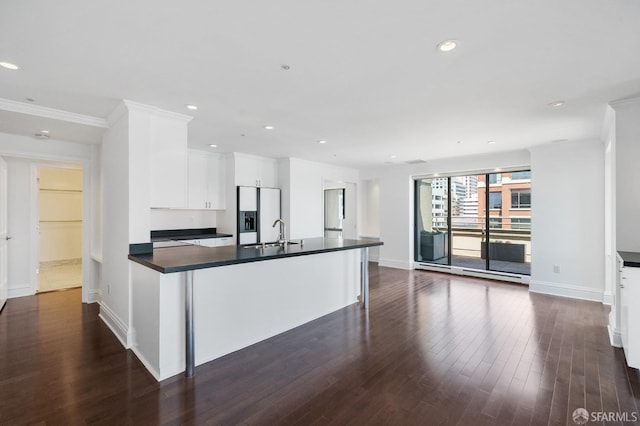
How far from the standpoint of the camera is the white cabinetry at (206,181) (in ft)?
17.7

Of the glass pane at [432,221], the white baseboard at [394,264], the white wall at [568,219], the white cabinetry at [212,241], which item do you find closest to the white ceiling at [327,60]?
the white wall at [568,219]

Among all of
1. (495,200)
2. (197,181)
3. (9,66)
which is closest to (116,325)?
(9,66)

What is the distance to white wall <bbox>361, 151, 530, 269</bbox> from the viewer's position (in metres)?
6.73

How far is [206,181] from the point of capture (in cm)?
557

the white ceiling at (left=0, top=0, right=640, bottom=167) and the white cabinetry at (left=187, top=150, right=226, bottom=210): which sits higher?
the white ceiling at (left=0, top=0, right=640, bottom=167)

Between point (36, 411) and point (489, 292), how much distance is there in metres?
5.79

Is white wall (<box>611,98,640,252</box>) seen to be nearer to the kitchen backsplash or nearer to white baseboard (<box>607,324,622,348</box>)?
white baseboard (<box>607,324,622,348</box>)

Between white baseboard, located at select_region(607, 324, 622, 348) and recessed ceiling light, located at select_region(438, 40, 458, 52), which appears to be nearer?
recessed ceiling light, located at select_region(438, 40, 458, 52)

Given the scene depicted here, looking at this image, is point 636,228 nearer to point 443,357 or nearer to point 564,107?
point 564,107

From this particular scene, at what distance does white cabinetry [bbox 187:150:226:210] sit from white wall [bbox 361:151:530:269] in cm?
384

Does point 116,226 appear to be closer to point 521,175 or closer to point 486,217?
point 486,217

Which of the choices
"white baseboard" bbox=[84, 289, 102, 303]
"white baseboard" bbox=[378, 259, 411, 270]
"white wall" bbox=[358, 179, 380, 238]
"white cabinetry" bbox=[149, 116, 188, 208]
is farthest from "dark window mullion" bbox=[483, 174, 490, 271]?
"white baseboard" bbox=[84, 289, 102, 303]

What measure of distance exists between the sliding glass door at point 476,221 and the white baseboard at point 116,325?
614cm

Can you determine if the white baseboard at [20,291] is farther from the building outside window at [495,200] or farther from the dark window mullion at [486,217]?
the building outside window at [495,200]
